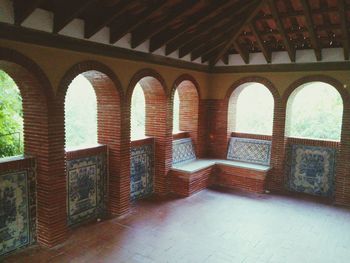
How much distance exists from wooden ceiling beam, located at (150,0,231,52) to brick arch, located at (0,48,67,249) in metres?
3.20

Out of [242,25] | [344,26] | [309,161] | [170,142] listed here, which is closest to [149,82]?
[170,142]

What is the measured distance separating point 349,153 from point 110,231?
670cm

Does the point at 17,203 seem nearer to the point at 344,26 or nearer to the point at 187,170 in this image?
the point at 187,170

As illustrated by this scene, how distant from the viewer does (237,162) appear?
10.6 m

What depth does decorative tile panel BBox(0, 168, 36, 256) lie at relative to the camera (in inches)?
225

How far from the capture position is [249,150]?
35.0ft

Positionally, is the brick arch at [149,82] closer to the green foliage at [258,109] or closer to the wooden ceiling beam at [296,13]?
the wooden ceiling beam at [296,13]

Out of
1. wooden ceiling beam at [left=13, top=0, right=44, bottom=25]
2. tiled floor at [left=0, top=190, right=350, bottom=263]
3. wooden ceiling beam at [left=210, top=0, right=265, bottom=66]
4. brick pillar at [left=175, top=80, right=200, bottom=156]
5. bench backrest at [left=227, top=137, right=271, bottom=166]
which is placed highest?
wooden ceiling beam at [left=210, top=0, right=265, bottom=66]

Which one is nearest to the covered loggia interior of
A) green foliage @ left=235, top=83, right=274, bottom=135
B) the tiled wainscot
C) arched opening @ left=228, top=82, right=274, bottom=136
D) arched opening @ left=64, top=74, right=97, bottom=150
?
the tiled wainscot

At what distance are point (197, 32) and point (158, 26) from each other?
149 cm

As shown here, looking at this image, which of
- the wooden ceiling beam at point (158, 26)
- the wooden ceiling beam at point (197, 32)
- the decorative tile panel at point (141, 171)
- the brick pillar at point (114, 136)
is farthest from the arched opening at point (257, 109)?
the wooden ceiling beam at point (158, 26)

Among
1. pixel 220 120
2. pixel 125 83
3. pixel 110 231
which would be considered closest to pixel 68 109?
pixel 220 120

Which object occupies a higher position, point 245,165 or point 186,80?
point 186,80

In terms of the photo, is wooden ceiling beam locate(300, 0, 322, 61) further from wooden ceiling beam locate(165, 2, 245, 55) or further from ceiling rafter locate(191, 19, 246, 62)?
ceiling rafter locate(191, 19, 246, 62)
